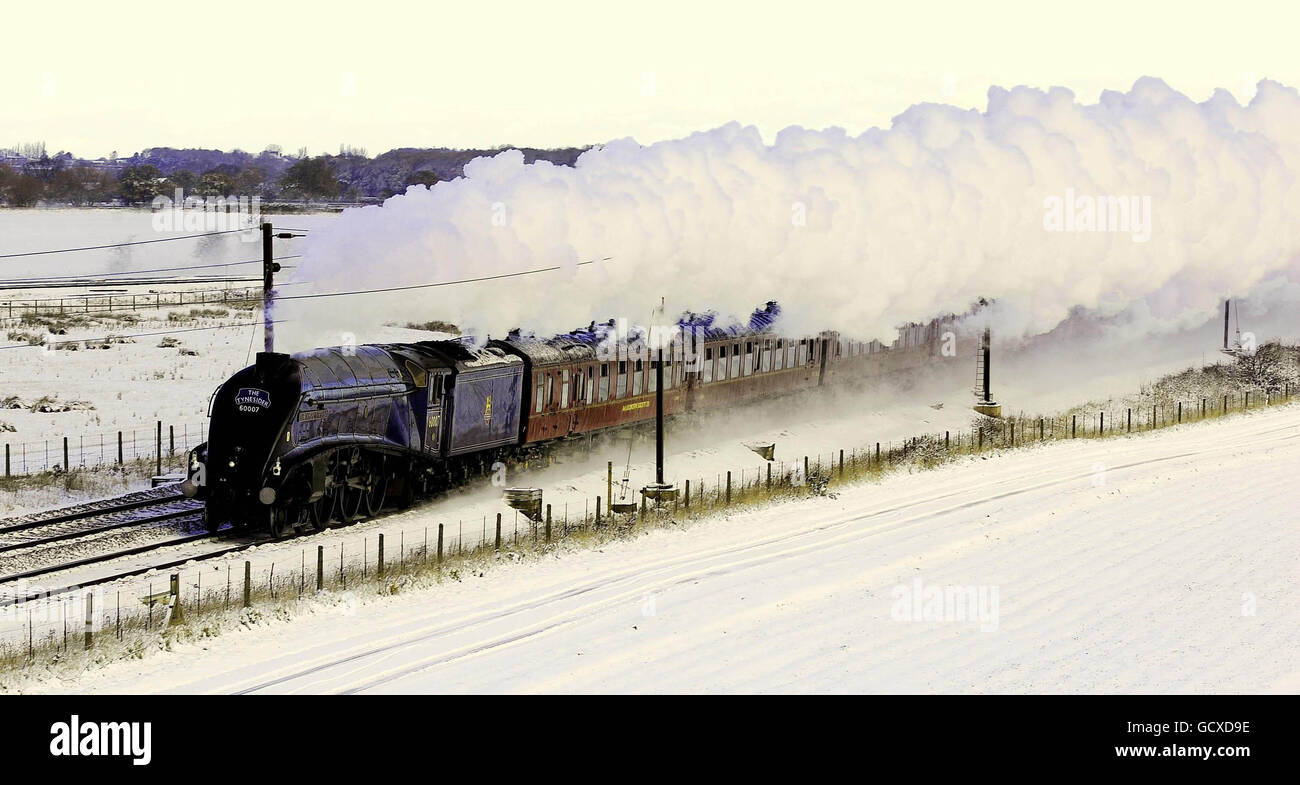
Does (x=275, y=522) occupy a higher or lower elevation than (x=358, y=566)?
higher

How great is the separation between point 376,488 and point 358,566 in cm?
528

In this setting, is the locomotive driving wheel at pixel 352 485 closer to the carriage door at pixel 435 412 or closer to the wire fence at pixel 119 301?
the carriage door at pixel 435 412

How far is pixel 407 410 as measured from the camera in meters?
29.4

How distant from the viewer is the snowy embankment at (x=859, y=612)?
1875 centimetres

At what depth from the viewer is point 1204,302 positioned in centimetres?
5194

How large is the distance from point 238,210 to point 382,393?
4365 inches

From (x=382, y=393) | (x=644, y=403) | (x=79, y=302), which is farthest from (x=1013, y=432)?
(x=79, y=302)

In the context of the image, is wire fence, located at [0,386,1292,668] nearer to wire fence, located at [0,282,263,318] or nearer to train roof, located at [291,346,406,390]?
train roof, located at [291,346,406,390]

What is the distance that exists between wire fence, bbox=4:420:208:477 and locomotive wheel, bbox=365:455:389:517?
22.2 feet

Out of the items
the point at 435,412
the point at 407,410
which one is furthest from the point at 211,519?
the point at 435,412

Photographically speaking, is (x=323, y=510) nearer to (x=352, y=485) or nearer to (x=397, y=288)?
(x=352, y=485)

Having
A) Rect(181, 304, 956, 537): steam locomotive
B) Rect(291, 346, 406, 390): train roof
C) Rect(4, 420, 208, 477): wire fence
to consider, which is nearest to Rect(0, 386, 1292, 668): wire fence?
Rect(181, 304, 956, 537): steam locomotive

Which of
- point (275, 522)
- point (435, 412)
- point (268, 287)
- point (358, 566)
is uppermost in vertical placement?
point (268, 287)

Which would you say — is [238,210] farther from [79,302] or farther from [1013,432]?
[1013,432]
